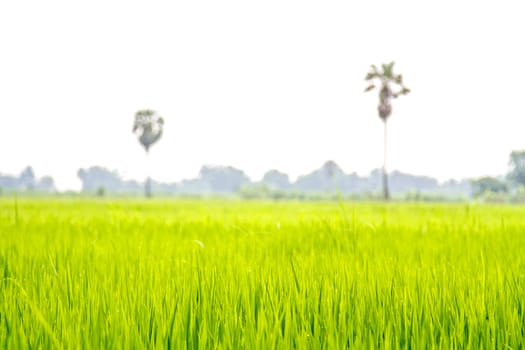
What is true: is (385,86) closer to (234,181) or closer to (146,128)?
(146,128)

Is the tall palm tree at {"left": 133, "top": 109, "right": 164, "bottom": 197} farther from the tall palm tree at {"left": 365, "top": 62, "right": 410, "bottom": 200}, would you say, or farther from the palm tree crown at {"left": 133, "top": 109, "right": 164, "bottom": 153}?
the tall palm tree at {"left": 365, "top": 62, "right": 410, "bottom": 200}

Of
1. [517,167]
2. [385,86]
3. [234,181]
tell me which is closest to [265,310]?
[385,86]

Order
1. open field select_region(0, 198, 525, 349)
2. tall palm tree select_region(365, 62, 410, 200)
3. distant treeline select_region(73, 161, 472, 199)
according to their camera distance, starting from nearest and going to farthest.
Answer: open field select_region(0, 198, 525, 349) → tall palm tree select_region(365, 62, 410, 200) → distant treeline select_region(73, 161, 472, 199)

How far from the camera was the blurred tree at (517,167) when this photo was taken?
3750 inches

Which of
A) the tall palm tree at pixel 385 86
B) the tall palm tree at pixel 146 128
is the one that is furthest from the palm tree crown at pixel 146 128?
the tall palm tree at pixel 385 86

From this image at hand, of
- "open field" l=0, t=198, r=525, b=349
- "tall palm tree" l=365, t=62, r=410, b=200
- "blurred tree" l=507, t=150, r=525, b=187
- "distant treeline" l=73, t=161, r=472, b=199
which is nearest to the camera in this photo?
"open field" l=0, t=198, r=525, b=349

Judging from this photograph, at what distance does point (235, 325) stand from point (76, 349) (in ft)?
1.44

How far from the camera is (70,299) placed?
1751 millimetres

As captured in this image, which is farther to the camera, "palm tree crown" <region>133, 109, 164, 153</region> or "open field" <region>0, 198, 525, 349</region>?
"palm tree crown" <region>133, 109, 164, 153</region>

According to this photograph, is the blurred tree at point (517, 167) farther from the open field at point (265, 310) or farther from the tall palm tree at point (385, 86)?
the open field at point (265, 310)

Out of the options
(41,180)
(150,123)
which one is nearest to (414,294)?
(150,123)

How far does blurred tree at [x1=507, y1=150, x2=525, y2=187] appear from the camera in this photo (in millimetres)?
95250

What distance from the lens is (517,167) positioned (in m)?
98.0

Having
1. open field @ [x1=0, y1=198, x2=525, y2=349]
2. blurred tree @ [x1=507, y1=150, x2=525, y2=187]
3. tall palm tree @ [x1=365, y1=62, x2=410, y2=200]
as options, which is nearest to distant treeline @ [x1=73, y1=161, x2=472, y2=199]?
blurred tree @ [x1=507, y1=150, x2=525, y2=187]
